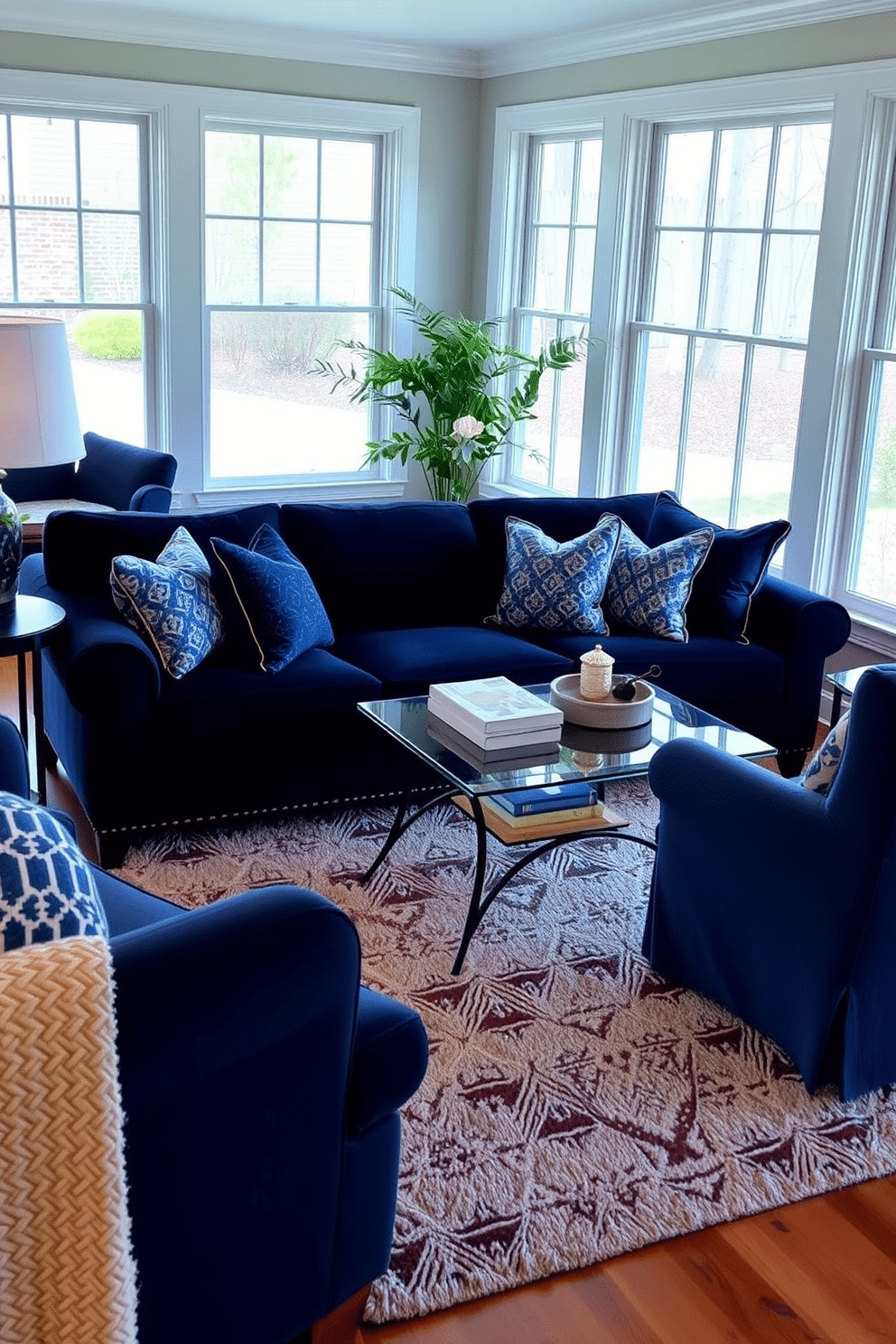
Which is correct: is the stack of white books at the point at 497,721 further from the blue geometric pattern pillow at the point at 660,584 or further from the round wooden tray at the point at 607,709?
the blue geometric pattern pillow at the point at 660,584

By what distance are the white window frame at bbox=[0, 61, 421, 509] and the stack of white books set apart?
Result: 3478 mm

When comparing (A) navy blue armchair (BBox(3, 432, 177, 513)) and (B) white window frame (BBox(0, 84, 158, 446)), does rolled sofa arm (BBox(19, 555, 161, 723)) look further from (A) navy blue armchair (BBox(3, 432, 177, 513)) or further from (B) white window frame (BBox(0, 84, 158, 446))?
(B) white window frame (BBox(0, 84, 158, 446))

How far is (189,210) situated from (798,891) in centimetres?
473

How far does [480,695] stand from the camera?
3334 mm

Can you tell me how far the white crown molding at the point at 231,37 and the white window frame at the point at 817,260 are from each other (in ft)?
1.56

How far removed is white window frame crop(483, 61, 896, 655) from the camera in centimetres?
457

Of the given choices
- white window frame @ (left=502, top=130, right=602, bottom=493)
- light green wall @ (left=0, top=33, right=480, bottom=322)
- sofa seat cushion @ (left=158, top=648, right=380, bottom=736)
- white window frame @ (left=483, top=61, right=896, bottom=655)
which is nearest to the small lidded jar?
sofa seat cushion @ (left=158, top=648, right=380, bottom=736)

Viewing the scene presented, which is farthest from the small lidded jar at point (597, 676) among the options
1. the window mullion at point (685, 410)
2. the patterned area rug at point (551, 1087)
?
the window mullion at point (685, 410)

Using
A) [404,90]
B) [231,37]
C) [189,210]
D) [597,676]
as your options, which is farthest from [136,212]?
[597,676]

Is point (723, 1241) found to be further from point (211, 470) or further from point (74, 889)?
point (211, 470)

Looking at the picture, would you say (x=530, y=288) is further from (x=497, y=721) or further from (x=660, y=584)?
(x=497, y=721)

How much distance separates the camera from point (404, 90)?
6414 mm

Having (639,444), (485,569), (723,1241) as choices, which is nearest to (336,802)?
(485,569)

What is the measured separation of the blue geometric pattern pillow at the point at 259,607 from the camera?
3.78 metres
